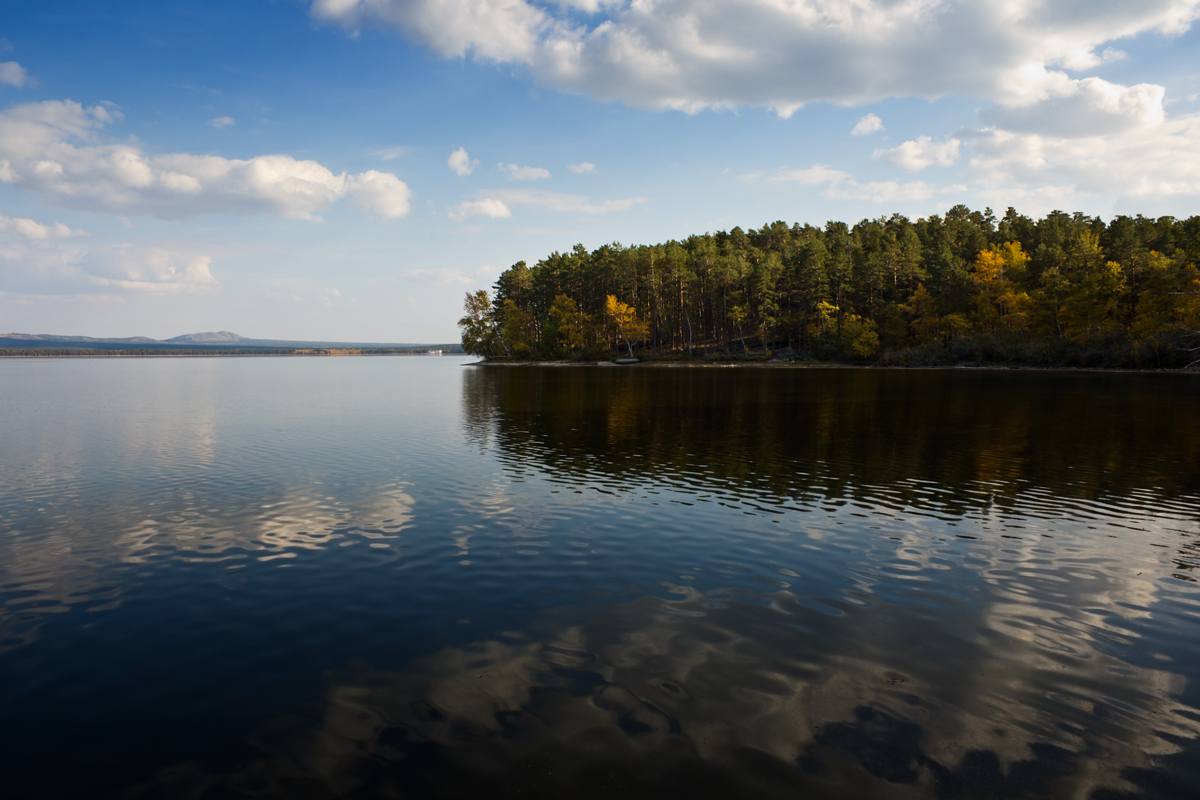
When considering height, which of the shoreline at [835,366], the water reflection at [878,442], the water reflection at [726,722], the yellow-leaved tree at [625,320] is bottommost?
the water reflection at [726,722]

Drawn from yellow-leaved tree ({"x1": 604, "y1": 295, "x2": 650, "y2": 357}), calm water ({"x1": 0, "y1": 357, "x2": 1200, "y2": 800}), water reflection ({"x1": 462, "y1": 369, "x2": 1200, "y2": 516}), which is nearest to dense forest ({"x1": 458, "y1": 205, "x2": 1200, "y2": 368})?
yellow-leaved tree ({"x1": 604, "y1": 295, "x2": 650, "y2": 357})

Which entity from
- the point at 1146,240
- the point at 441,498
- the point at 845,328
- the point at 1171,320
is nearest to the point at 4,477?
the point at 441,498

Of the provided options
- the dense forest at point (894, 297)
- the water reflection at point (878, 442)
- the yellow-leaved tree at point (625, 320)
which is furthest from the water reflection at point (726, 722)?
the yellow-leaved tree at point (625, 320)

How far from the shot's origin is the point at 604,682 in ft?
34.4

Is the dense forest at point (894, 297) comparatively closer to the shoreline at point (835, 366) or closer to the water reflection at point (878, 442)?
the shoreline at point (835, 366)

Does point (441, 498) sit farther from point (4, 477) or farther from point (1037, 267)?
point (1037, 267)

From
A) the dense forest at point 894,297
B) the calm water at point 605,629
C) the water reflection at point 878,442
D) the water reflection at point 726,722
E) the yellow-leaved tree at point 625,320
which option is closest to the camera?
the water reflection at point 726,722

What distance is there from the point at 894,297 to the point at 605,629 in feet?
493

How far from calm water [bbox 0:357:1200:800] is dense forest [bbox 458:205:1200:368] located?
322 feet

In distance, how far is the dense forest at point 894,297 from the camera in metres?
107

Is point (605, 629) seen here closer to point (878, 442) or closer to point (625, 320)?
point (878, 442)

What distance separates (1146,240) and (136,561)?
17210cm

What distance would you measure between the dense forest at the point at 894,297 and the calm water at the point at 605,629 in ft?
322

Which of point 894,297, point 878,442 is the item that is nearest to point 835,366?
point 894,297
